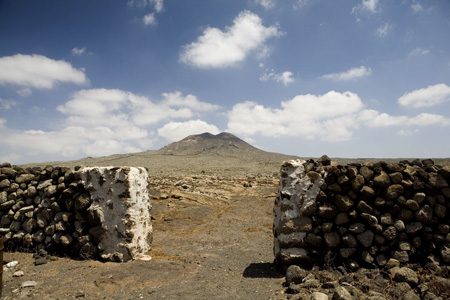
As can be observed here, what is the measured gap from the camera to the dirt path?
464cm

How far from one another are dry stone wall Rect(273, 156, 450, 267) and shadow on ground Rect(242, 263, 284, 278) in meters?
0.25

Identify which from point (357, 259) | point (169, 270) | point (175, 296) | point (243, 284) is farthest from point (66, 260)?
point (357, 259)

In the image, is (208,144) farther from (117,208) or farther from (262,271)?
(262,271)

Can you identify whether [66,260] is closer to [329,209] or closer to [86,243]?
[86,243]

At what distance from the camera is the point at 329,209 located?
16.8 feet

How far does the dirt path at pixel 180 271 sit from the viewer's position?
4637mm

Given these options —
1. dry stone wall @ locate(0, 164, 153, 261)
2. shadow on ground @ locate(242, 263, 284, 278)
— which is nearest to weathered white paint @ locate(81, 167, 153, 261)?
dry stone wall @ locate(0, 164, 153, 261)

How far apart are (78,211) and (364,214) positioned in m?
6.13

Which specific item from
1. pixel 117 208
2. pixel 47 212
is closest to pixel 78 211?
pixel 47 212

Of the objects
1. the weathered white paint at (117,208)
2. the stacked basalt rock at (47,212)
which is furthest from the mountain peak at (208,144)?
the weathered white paint at (117,208)

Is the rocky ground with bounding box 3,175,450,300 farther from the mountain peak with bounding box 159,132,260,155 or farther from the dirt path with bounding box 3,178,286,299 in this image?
the mountain peak with bounding box 159,132,260,155

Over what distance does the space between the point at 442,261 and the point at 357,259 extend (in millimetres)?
1289

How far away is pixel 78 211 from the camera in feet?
21.2

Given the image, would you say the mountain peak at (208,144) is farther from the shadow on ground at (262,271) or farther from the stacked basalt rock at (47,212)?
the shadow on ground at (262,271)
